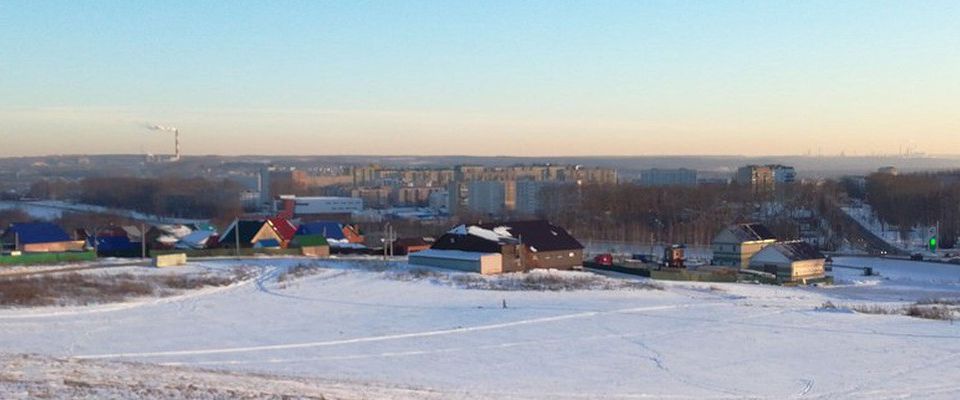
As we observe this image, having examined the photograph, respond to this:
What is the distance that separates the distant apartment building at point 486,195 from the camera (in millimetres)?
110688

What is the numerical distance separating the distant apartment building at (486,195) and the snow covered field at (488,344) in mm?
82595

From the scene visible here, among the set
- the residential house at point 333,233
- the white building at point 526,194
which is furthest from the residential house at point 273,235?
the white building at point 526,194

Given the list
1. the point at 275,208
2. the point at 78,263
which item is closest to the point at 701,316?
the point at 78,263

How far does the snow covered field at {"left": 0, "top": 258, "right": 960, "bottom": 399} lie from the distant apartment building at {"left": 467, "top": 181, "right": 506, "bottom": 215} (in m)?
82.6

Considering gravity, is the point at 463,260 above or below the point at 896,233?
above

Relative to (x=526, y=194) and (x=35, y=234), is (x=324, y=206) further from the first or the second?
(x=35, y=234)

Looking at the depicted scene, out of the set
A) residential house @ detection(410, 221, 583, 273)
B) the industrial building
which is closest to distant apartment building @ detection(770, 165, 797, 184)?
the industrial building

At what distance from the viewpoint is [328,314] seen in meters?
22.2

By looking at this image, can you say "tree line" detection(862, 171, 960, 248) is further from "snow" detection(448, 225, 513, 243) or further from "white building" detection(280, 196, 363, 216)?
"white building" detection(280, 196, 363, 216)

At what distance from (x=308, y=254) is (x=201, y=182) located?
7089 cm

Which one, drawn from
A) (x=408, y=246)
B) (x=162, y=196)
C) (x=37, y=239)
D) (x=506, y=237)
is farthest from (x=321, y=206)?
(x=506, y=237)

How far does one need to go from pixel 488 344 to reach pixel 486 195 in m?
96.5

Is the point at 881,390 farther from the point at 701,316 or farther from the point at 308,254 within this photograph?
the point at 308,254

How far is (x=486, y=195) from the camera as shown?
114 meters
